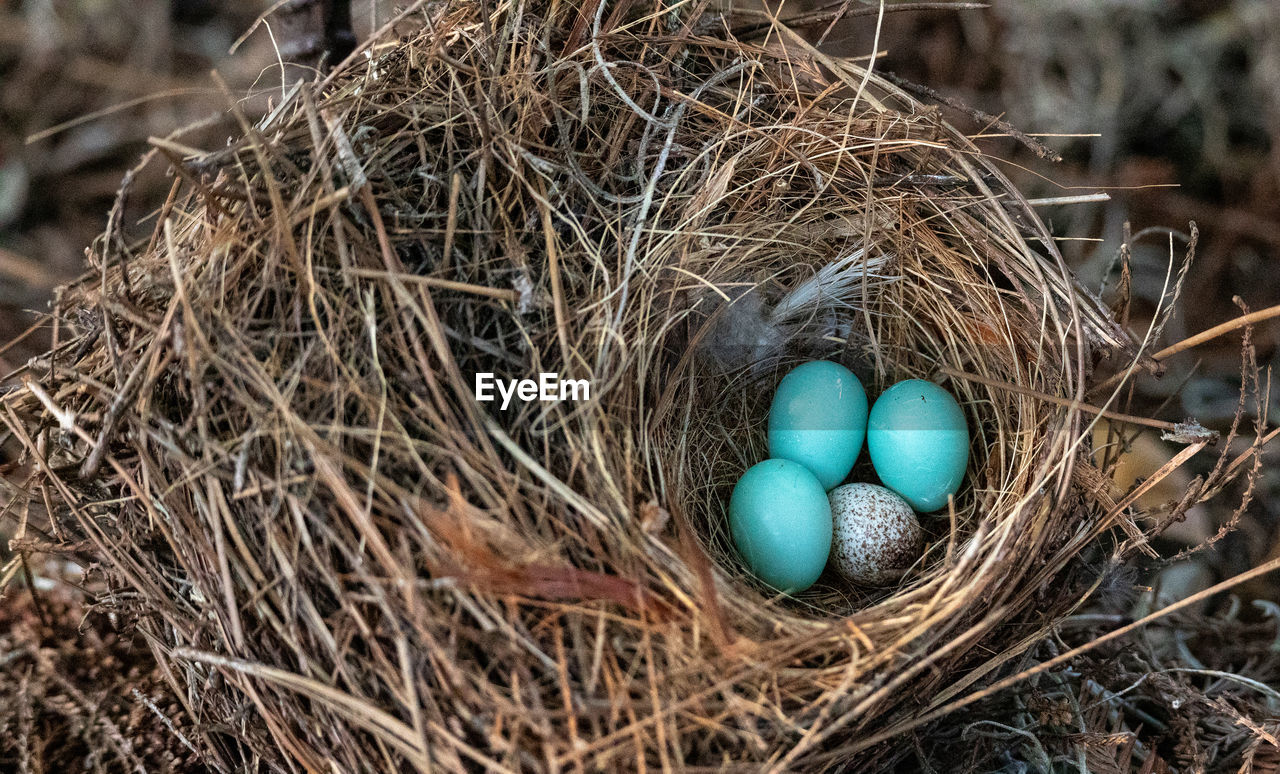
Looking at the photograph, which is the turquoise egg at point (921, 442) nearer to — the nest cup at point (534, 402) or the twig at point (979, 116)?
the nest cup at point (534, 402)

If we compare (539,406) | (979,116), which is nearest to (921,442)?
Result: (979,116)

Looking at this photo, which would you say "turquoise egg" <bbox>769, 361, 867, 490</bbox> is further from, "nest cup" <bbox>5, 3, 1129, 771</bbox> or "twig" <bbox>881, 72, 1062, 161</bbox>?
"twig" <bbox>881, 72, 1062, 161</bbox>

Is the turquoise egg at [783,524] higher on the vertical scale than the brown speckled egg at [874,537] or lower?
higher

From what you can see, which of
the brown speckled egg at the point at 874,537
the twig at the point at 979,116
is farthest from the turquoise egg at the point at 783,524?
the twig at the point at 979,116

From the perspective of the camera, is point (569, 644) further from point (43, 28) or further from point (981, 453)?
point (43, 28)

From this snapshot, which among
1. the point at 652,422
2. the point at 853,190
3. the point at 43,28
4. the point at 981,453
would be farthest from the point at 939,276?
the point at 43,28

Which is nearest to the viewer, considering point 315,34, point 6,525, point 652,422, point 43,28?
point 652,422
